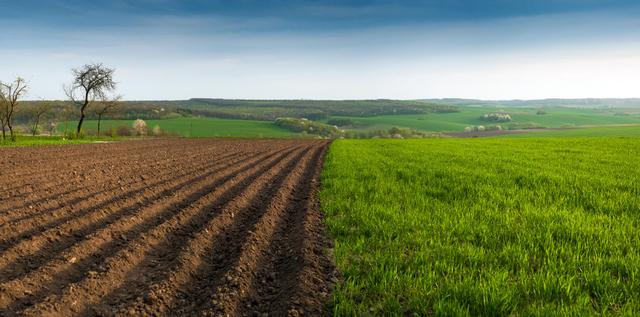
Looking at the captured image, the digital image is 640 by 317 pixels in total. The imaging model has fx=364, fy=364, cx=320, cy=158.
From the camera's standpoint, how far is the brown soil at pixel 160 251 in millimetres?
4441

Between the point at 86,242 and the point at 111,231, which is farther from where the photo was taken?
the point at 111,231

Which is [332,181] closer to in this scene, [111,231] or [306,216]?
[306,216]

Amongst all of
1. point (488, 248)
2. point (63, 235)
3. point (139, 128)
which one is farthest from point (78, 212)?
point (139, 128)

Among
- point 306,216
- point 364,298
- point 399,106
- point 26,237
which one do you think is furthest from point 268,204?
point 399,106

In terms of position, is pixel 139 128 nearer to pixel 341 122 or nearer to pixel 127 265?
pixel 127 265

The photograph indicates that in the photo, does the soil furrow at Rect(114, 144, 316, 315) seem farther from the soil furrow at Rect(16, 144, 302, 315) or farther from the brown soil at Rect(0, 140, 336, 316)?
the soil furrow at Rect(16, 144, 302, 315)

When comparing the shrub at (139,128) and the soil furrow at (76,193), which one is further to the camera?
the shrub at (139,128)

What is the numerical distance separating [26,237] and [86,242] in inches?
54.4

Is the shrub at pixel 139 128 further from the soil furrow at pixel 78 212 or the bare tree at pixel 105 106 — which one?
the soil furrow at pixel 78 212

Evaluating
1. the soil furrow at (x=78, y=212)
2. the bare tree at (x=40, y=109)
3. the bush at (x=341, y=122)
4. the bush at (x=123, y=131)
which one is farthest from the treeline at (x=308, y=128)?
the soil furrow at (x=78, y=212)

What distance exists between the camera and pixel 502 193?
10141 mm

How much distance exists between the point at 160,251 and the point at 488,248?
5521mm

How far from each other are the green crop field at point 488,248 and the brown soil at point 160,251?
697 mm

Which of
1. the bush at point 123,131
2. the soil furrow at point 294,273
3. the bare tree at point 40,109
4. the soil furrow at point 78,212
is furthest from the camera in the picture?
the bush at point 123,131
